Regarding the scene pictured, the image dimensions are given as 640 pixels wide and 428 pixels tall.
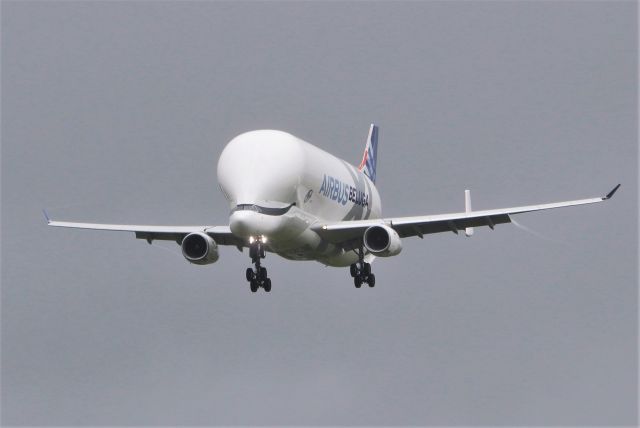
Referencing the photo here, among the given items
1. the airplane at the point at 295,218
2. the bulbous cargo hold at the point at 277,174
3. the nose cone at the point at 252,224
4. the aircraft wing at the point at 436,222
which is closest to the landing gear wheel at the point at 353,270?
the airplane at the point at 295,218

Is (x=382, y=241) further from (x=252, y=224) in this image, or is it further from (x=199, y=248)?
(x=199, y=248)

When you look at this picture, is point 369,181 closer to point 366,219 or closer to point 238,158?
point 366,219

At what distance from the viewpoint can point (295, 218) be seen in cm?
7600

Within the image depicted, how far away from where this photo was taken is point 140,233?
82.9 metres

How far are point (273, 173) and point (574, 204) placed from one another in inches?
492

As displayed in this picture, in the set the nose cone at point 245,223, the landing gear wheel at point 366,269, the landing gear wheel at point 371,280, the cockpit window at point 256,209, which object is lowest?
the nose cone at point 245,223

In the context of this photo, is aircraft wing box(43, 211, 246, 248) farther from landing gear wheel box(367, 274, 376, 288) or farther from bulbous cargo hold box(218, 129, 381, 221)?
landing gear wheel box(367, 274, 376, 288)

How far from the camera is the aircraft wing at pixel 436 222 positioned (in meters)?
78.1

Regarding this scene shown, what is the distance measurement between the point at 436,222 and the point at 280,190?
8307 millimetres

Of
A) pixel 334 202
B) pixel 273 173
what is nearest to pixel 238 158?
pixel 273 173

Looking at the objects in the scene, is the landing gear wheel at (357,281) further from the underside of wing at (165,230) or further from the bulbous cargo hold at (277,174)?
the underside of wing at (165,230)

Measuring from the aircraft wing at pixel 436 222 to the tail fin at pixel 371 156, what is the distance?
13200mm

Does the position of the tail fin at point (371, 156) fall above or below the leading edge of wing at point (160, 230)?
above

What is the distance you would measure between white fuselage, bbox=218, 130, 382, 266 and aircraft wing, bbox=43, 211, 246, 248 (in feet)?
8.89
